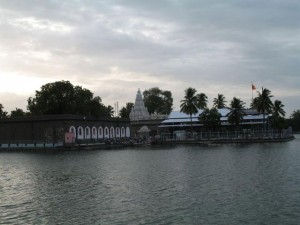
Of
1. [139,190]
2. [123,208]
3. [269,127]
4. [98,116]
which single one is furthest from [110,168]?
[269,127]

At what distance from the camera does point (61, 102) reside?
10350cm

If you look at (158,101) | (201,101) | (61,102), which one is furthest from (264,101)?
(158,101)

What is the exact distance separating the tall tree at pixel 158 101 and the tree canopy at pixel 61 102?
200 feet

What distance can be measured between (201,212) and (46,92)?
3425 inches

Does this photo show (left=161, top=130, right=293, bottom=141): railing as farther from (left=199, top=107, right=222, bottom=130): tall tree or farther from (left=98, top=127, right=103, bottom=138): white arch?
(left=98, top=127, right=103, bottom=138): white arch

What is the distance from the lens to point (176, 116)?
122 m

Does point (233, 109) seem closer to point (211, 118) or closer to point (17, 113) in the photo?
point (211, 118)

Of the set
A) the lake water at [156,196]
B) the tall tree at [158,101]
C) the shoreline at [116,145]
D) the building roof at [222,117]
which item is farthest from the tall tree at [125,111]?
the lake water at [156,196]

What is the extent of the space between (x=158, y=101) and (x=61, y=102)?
68.6 m

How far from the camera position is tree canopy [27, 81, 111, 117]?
102000mm

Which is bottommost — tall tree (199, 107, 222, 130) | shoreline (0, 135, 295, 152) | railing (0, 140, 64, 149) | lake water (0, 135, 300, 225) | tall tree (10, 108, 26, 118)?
lake water (0, 135, 300, 225)

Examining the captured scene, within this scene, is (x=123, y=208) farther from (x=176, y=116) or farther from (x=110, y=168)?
(x=176, y=116)

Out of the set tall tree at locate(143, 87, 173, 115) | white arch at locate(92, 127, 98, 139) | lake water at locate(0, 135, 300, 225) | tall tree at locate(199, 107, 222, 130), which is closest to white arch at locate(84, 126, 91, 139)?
white arch at locate(92, 127, 98, 139)

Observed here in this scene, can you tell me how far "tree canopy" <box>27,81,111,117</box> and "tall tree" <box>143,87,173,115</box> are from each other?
60892mm
